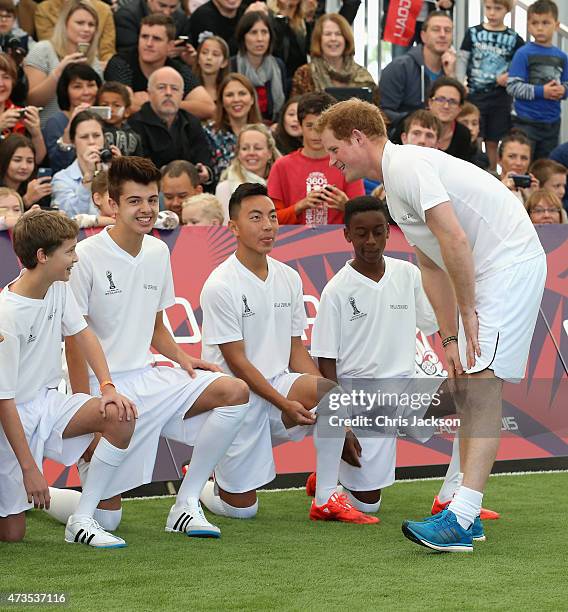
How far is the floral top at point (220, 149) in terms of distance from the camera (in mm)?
10188

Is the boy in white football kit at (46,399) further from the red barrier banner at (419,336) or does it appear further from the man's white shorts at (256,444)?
the red barrier banner at (419,336)

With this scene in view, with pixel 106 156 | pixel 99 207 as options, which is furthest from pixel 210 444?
pixel 106 156

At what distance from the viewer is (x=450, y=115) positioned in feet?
34.5

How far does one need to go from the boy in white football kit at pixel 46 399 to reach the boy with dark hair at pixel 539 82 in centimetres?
691

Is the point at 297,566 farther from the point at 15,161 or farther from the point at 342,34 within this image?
the point at 342,34

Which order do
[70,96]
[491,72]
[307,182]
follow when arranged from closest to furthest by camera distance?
[307,182]
[70,96]
[491,72]

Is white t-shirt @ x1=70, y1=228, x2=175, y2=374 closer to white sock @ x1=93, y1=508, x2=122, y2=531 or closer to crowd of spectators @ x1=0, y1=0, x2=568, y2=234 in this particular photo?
white sock @ x1=93, y1=508, x2=122, y2=531

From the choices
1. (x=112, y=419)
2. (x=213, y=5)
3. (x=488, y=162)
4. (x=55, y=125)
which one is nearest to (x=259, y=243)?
(x=112, y=419)

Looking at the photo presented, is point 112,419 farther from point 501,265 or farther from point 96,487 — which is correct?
point 501,265

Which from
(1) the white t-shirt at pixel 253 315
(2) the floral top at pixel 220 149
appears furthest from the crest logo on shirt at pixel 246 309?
(2) the floral top at pixel 220 149

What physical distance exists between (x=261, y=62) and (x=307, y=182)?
9.45 ft

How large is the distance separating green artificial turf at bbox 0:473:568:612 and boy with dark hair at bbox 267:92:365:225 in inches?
99.4

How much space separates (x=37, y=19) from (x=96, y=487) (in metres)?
6.33

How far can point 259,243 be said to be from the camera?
677cm
